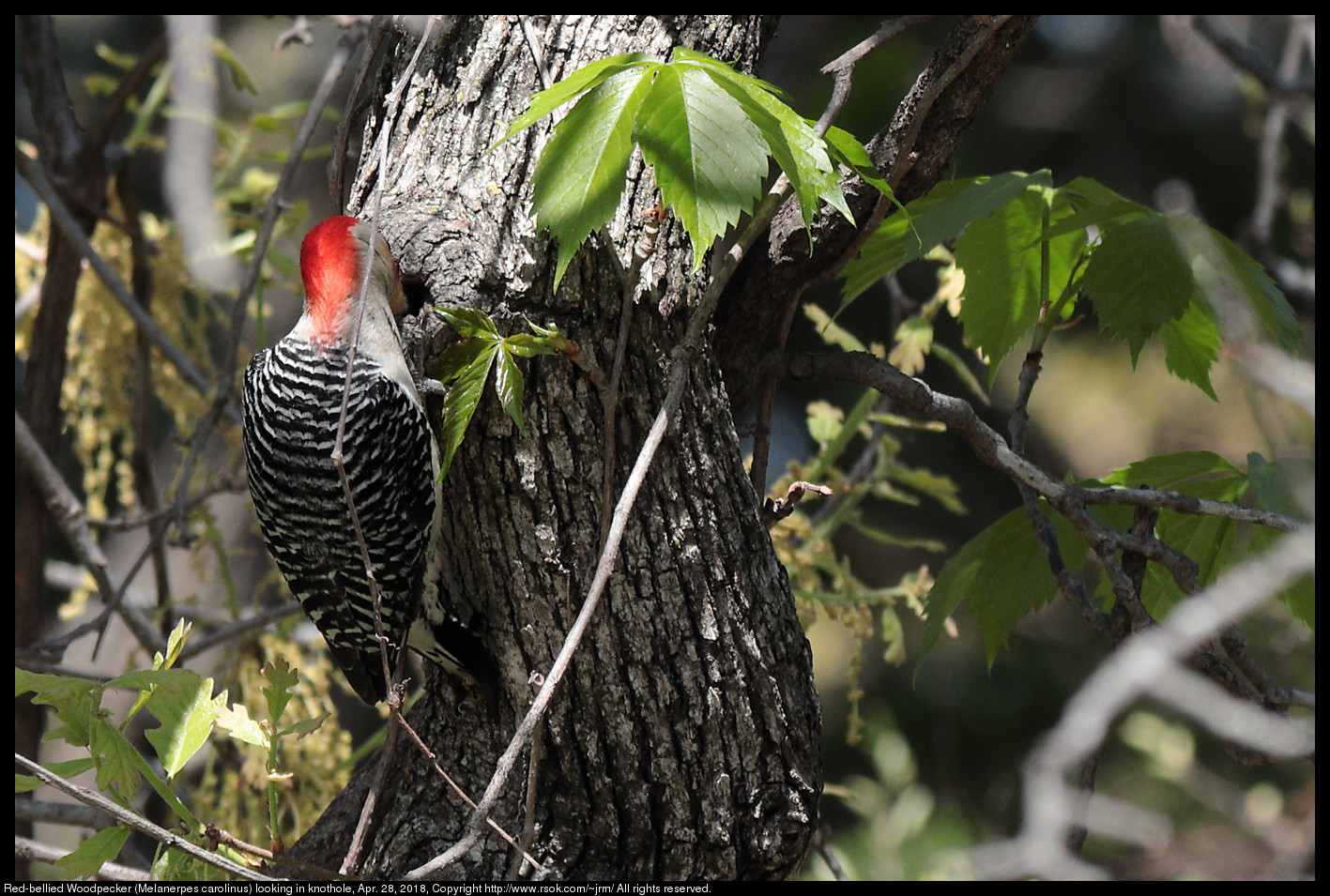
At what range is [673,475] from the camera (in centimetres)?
138

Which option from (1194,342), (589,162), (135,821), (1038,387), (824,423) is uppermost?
(589,162)

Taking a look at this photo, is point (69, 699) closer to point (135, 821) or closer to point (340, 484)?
point (135, 821)

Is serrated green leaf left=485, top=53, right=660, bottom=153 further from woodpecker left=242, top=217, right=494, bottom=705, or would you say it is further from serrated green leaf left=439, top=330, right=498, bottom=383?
woodpecker left=242, top=217, right=494, bottom=705

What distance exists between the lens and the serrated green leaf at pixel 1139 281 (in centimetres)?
132

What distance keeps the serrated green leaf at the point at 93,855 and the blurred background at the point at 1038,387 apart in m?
3.54

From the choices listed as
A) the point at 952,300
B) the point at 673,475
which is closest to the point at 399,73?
the point at 673,475

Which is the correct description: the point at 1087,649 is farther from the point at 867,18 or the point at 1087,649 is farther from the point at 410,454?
the point at 410,454

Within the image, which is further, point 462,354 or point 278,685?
point 462,354

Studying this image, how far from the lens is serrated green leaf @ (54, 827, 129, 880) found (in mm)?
1126

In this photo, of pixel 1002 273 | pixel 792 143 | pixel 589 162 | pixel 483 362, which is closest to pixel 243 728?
pixel 483 362

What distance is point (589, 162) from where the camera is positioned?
114cm

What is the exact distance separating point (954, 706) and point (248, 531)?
12.9 feet

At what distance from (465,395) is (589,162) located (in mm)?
350

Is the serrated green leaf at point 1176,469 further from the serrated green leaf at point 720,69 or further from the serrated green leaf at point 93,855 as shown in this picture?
the serrated green leaf at point 93,855
